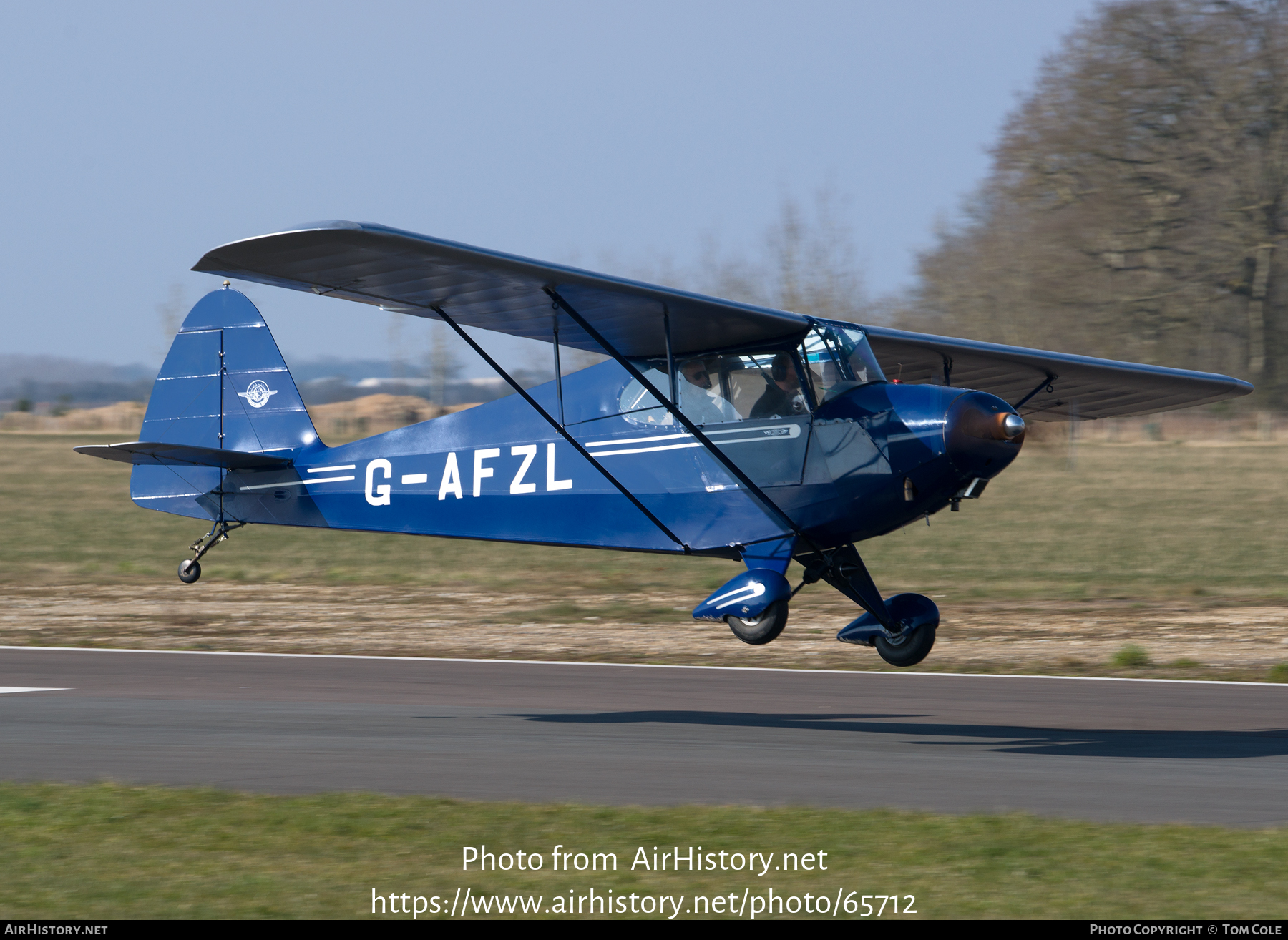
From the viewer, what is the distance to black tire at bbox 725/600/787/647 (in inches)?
446

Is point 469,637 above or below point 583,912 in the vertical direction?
below

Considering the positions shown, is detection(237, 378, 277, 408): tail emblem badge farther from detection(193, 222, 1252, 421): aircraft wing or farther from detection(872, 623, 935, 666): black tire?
detection(872, 623, 935, 666): black tire

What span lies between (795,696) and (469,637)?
7186mm

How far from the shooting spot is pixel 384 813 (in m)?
7.98

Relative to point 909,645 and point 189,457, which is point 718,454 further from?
point 189,457

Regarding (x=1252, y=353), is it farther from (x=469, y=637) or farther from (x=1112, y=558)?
(x=469, y=637)

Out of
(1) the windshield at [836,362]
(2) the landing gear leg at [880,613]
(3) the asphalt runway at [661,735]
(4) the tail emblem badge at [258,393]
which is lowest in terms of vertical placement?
(3) the asphalt runway at [661,735]

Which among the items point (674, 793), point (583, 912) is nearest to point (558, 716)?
point (674, 793)

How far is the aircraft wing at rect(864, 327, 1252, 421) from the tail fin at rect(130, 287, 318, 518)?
6.68m

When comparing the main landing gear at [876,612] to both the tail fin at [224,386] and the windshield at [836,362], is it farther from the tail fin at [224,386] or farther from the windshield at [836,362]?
the tail fin at [224,386]

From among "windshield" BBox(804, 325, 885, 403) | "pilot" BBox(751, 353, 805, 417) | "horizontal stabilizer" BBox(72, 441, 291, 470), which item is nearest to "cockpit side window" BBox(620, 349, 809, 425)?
"pilot" BBox(751, 353, 805, 417)

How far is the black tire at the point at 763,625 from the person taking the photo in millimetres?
11336

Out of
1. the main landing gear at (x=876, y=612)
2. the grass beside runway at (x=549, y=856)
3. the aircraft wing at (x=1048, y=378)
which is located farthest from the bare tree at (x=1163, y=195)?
the grass beside runway at (x=549, y=856)

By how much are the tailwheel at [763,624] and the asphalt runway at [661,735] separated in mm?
799
